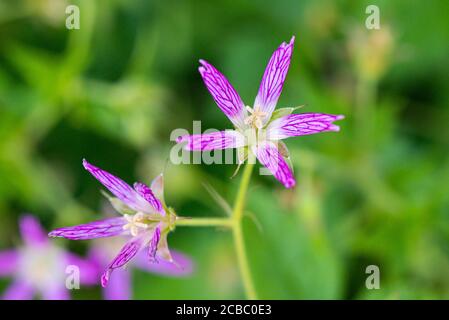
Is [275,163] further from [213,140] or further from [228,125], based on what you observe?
[228,125]

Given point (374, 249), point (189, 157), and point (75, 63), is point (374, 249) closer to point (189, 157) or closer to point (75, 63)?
point (189, 157)

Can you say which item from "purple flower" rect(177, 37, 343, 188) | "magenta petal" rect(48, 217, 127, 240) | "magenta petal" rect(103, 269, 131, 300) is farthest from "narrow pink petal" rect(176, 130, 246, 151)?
"magenta petal" rect(103, 269, 131, 300)

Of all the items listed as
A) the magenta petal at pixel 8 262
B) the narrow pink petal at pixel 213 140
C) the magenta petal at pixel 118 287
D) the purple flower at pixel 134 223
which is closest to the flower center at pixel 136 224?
the purple flower at pixel 134 223

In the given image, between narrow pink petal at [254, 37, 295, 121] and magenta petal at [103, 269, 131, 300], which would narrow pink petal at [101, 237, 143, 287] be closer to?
narrow pink petal at [254, 37, 295, 121]

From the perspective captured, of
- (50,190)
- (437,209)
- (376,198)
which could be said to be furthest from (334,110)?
(50,190)

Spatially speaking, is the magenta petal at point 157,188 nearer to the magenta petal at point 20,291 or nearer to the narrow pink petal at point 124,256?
the narrow pink petal at point 124,256
